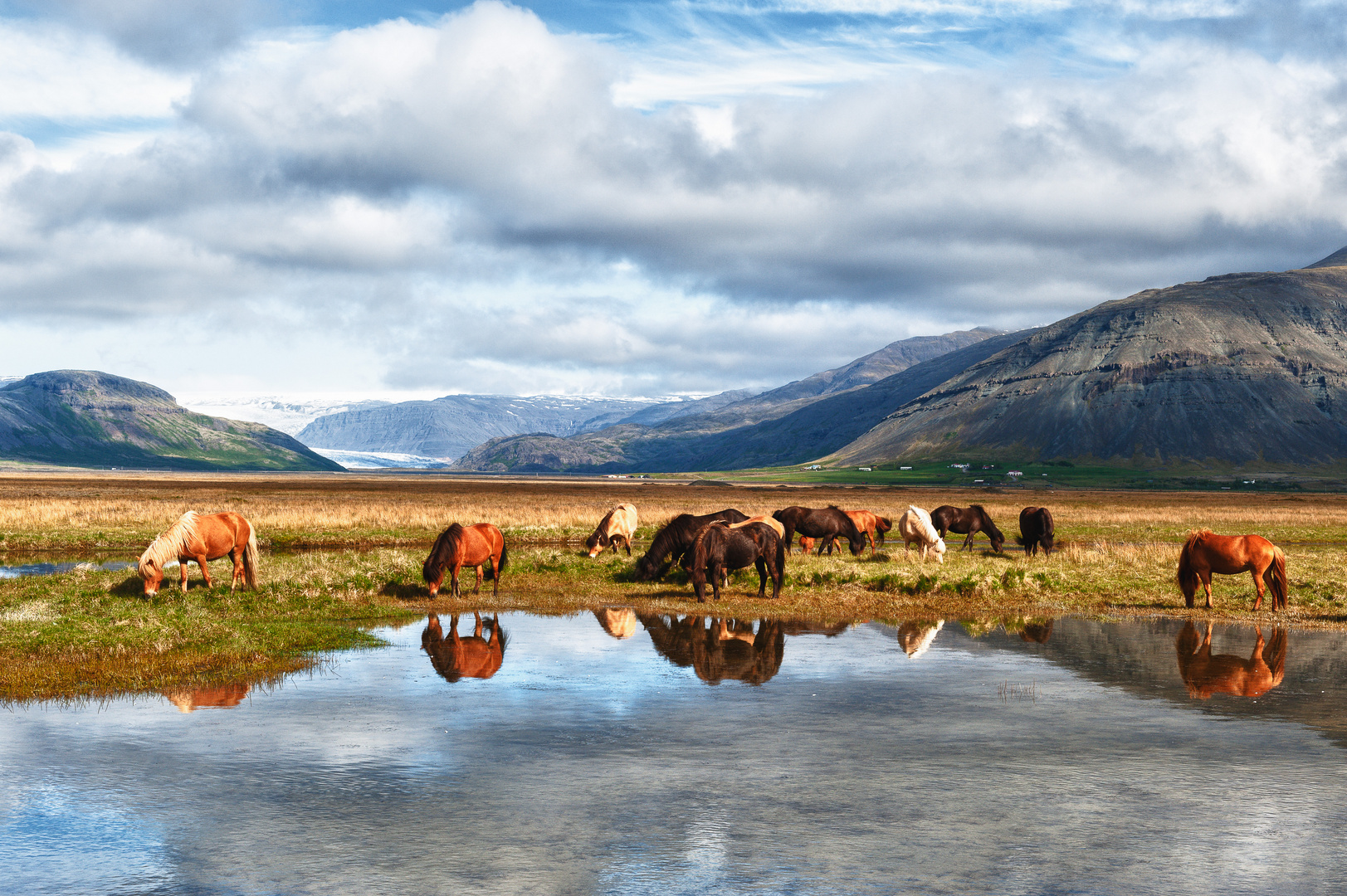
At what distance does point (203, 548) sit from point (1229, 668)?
25.4 metres

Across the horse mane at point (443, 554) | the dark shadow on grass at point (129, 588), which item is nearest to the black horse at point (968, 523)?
the horse mane at point (443, 554)

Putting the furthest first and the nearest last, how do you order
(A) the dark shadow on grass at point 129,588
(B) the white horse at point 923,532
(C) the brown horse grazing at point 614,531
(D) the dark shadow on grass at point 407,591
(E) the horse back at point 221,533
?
(C) the brown horse grazing at point 614,531, (B) the white horse at point 923,532, (D) the dark shadow on grass at point 407,591, (E) the horse back at point 221,533, (A) the dark shadow on grass at point 129,588

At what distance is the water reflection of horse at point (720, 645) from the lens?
1966 centimetres

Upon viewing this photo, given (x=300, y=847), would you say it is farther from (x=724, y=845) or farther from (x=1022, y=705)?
(x=1022, y=705)

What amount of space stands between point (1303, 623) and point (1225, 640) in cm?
459

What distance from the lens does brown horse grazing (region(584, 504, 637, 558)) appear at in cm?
4185

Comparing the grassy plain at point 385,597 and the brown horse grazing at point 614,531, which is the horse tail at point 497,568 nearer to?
the grassy plain at point 385,597

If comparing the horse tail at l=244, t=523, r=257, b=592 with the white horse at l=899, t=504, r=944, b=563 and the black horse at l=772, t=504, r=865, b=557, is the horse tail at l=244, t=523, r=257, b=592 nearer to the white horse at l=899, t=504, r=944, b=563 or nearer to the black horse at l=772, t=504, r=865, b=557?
the black horse at l=772, t=504, r=865, b=557

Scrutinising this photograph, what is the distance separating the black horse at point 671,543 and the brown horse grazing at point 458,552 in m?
5.28

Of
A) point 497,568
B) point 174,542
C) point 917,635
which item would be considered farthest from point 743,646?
point 174,542

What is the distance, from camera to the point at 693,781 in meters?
12.4

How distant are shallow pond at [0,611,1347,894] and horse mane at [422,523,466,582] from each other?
7.73m

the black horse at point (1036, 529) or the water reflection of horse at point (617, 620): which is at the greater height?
the black horse at point (1036, 529)

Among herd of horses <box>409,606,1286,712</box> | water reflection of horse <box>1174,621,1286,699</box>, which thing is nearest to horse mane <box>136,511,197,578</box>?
herd of horses <box>409,606,1286,712</box>
